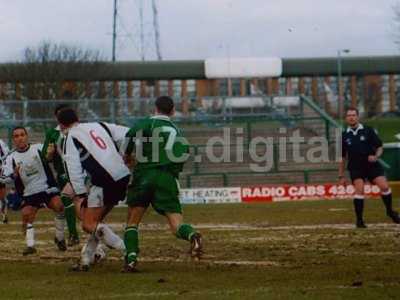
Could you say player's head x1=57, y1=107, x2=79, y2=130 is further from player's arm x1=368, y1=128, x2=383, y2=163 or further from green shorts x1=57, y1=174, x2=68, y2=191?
player's arm x1=368, y1=128, x2=383, y2=163

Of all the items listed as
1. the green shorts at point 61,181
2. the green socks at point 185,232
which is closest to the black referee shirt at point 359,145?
the green shorts at point 61,181

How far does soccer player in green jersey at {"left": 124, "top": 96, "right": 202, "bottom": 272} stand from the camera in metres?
11.8

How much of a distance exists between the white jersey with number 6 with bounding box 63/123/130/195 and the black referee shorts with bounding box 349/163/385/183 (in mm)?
7650

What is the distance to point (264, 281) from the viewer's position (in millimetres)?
10805

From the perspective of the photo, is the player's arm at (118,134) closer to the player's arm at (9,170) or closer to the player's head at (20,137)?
the player's head at (20,137)

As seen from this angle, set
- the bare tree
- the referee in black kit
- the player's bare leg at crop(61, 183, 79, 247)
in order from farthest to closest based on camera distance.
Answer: the bare tree, the referee in black kit, the player's bare leg at crop(61, 183, 79, 247)

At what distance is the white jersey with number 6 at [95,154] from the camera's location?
12.1 meters

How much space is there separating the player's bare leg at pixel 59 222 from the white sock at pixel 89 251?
2700mm

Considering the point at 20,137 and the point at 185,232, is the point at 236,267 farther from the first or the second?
the point at 20,137

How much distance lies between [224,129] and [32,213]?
75.4 feet

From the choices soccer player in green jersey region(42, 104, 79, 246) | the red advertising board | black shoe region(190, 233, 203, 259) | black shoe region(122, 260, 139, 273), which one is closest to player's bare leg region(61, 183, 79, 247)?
soccer player in green jersey region(42, 104, 79, 246)

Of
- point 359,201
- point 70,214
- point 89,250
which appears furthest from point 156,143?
point 359,201

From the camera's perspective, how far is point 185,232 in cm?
1175

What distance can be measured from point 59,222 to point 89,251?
3.08 meters
